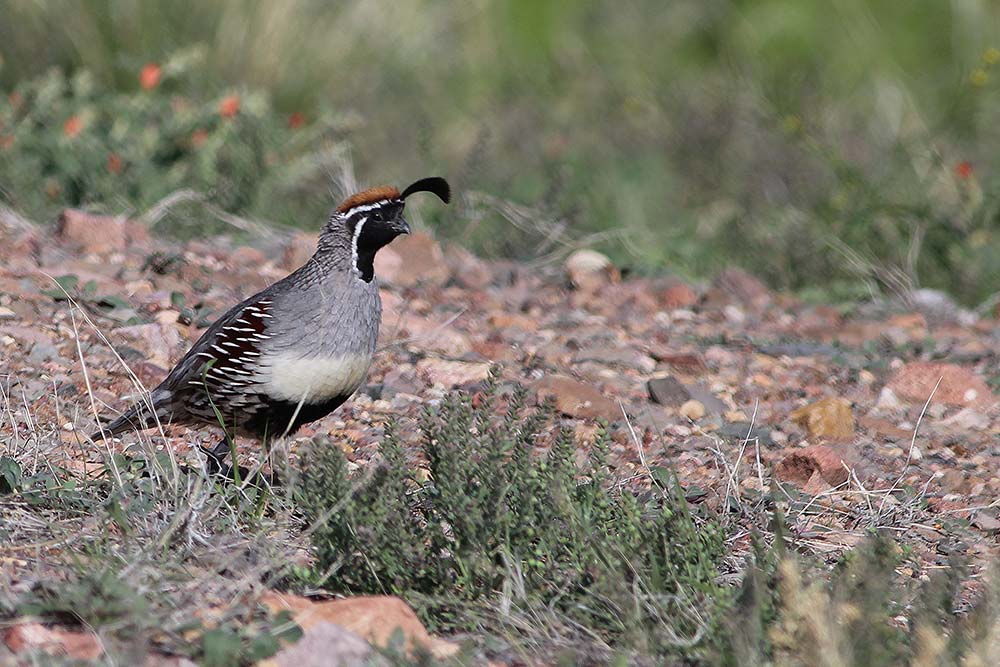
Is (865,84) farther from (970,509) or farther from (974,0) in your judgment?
(970,509)

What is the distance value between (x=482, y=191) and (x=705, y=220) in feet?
6.52

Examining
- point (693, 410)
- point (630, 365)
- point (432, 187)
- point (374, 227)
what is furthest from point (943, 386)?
point (374, 227)

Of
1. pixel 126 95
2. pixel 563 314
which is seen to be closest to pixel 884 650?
pixel 563 314

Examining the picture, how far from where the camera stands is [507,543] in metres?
3.21

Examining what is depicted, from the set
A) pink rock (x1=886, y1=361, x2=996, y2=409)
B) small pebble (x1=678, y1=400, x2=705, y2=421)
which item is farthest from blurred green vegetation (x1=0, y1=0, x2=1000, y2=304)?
small pebble (x1=678, y1=400, x2=705, y2=421)

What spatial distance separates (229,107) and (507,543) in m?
4.36

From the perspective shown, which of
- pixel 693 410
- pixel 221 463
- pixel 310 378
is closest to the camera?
pixel 310 378

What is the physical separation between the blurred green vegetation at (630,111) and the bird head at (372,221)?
2.56 meters

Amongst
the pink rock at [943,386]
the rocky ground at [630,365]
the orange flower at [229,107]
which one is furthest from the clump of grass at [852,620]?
the orange flower at [229,107]

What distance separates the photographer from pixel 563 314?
618 centimetres

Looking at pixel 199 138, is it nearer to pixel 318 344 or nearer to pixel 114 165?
pixel 114 165

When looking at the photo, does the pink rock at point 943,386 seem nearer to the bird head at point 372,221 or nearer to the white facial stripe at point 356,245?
the bird head at point 372,221

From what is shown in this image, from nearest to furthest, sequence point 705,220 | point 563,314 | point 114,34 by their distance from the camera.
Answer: point 563,314, point 114,34, point 705,220

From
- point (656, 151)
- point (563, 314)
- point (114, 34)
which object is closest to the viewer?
point (563, 314)
